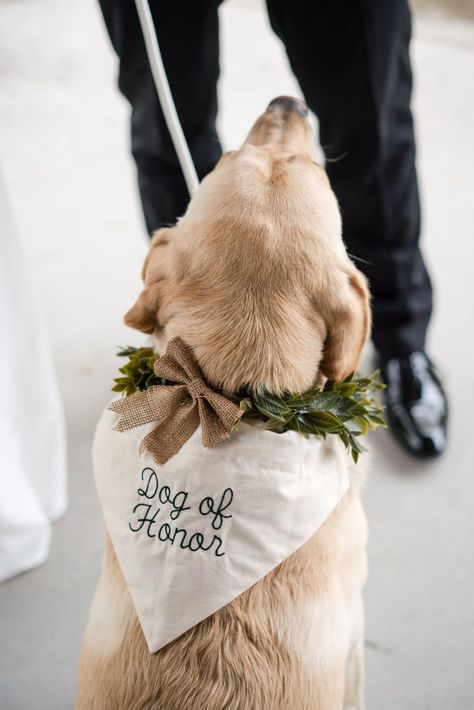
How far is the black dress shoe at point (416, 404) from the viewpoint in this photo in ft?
5.59

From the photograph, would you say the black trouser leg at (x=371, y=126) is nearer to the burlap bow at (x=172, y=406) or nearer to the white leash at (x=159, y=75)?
the white leash at (x=159, y=75)

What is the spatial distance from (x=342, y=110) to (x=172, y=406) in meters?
0.82

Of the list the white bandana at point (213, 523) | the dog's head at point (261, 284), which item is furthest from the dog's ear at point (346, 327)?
the white bandana at point (213, 523)

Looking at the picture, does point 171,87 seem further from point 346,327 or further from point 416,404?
point 416,404

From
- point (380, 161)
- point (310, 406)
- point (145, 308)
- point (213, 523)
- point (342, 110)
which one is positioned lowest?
point (213, 523)

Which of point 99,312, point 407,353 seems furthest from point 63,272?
point 407,353

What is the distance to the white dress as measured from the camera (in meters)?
1.40

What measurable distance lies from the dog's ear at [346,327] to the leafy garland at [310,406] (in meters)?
0.04

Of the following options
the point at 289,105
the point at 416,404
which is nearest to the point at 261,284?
the point at 289,105

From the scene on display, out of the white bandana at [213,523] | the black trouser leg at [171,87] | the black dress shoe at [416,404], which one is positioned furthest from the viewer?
the black dress shoe at [416,404]

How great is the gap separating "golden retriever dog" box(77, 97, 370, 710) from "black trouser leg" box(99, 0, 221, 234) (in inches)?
19.3

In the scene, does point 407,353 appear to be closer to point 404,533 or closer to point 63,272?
point 404,533

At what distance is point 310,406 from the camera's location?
100 cm

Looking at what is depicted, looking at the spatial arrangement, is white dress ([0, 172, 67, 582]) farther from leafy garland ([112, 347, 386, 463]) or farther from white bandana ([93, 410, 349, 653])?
white bandana ([93, 410, 349, 653])
